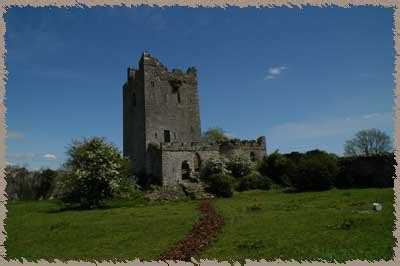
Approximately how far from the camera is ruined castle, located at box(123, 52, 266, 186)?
4247cm

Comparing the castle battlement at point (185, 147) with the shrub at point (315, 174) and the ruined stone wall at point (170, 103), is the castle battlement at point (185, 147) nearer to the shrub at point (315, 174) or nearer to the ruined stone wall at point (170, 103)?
the ruined stone wall at point (170, 103)

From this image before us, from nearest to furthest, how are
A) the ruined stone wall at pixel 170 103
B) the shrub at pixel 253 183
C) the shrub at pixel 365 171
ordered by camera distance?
1. the shrub at pixel 365 171
2. the shrub at pixel 253 183
3. the ruined stone wall at pixel 170 103

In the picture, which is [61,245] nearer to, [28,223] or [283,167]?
[28,223]

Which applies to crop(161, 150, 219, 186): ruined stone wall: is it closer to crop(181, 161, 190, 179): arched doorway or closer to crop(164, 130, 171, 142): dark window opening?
crop(181, 161, 190, 179): arched doorway

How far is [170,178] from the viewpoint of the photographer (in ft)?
136

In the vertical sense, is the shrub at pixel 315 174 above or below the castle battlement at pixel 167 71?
below

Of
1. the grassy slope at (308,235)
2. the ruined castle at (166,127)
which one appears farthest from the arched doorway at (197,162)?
the grassy slope at (308,235)

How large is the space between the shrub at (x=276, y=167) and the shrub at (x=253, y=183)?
2711 mm

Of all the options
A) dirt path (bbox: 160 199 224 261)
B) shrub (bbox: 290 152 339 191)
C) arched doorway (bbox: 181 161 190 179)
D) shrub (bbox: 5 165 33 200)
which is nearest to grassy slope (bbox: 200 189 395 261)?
dirt path (bbox: 160 199 224 261)

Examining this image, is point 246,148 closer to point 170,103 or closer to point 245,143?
point 245,143

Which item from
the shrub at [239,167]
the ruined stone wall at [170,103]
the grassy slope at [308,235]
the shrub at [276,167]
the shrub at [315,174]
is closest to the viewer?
the grassy slope at [308,235]

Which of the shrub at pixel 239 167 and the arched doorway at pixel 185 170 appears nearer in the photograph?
the arched doorway at pixel 185 170

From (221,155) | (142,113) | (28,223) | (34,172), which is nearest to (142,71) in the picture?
(142,113)

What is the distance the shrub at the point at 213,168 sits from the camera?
140 ft
